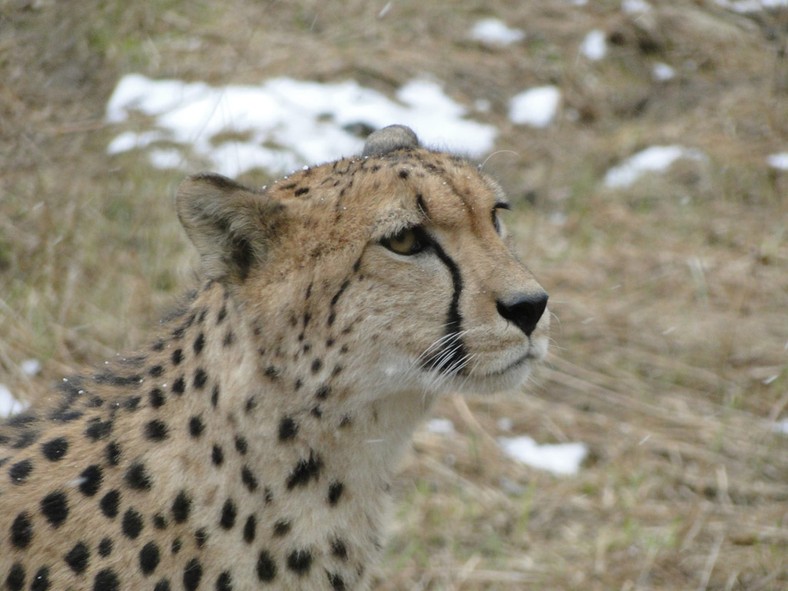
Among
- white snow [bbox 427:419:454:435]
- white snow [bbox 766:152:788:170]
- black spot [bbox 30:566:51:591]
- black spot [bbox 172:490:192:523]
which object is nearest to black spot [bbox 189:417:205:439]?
black spot [bbox 172:490:192:523]

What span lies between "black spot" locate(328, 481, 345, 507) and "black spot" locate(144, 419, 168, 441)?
0.44m

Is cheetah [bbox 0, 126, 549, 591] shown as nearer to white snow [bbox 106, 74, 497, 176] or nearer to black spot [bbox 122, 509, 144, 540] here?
black spot [bbox 122, 509, 144, 540]

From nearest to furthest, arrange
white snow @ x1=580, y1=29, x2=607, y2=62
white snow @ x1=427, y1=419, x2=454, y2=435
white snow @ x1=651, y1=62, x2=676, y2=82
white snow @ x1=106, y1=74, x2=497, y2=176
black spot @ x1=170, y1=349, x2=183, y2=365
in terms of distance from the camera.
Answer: black spot @ x1=170, y1=349, x2=183, y2=365, white snow @ x1=427, y1=419, x2=454, y2=435, white snow @ x1=106, y1=74, x2=497, y2=176, white snow @ x1=651, y1=62, x2=676, y2=82, white snow @ x1=580, y1=29, x2=607, y2=62

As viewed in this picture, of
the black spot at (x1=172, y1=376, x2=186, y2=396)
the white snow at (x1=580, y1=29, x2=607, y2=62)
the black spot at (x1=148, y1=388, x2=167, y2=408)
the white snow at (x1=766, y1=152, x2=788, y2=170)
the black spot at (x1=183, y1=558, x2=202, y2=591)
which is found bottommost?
the white snow at (x1=766, y1=152, x2=788, y2=170)

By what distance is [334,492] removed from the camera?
289 cm

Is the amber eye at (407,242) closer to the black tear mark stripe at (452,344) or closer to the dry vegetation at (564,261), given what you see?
the black tear mark stripe at (452,344)

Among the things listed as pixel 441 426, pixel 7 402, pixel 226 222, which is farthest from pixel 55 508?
pixel 441 426

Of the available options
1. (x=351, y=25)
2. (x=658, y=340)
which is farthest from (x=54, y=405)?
(x=351, y=25)

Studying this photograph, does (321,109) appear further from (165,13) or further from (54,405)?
(54,405)

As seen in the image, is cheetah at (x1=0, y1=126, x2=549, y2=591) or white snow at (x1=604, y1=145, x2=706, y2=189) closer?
cheetah at (x1=0, y1=126, x2=549, y2=591)

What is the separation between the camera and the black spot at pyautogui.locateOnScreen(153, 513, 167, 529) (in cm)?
285

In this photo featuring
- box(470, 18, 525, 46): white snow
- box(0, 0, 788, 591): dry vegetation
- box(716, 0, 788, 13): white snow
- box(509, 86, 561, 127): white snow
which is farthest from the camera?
box(716, 0, 788, 13): white snow

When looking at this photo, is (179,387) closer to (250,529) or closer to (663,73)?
(250,529)

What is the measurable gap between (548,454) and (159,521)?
10.0ft
